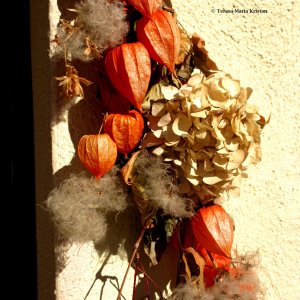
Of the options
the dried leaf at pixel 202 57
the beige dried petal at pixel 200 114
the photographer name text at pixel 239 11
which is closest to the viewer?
the beige dried petal at pixel 200 114

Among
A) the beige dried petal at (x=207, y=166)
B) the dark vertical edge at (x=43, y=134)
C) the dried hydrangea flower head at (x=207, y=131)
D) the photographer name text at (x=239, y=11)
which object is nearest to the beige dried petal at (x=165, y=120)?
the dried hydrangea flower head at (x=207, y=131)

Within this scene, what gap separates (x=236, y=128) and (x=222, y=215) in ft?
0.59

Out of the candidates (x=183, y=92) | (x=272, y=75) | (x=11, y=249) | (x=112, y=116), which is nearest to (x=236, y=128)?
(x=183, y=92)

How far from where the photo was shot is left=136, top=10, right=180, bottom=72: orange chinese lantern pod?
73 cm

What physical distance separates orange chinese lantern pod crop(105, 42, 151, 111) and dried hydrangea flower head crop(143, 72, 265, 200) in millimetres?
48

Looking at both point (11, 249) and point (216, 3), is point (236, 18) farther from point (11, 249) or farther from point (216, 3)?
point (11, 249)

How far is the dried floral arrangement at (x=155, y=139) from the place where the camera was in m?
0.71

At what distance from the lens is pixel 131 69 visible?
2.33ft

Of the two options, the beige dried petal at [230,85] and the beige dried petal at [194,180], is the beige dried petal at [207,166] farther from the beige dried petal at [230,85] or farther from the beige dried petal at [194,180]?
the beige dried petal at [230,85]

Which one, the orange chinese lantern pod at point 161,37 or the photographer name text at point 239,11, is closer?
the orange chinese lantern pod at point 161,37

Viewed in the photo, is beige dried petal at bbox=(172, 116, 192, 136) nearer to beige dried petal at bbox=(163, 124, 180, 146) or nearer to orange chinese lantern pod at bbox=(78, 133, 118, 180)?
beige dried petal at bbox=(163, 124, 180, 146)

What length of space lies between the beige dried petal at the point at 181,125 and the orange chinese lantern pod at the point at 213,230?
0.17 meters

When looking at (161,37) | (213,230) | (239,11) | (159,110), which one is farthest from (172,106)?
(239,11)

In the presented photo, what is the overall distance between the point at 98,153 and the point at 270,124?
48 centimetres
